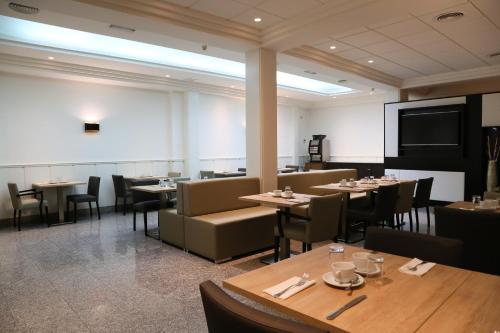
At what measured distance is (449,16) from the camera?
4.40 metres

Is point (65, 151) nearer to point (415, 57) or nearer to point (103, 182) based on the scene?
point (103, 182)

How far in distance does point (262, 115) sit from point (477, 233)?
10.6 feet

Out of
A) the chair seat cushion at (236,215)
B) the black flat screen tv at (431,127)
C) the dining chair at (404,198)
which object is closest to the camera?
the chair seat cushion at (236,215)

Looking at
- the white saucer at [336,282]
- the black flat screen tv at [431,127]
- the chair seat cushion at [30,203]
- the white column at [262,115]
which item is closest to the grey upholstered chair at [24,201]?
the chair seat cushion at [30,203]

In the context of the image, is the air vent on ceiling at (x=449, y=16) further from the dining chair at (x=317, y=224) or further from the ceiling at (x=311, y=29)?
the dining chair at (x=317, y=224)

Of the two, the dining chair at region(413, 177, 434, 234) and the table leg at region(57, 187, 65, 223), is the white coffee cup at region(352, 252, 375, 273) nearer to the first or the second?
the dining chair at region(413, 177, 434, 234)

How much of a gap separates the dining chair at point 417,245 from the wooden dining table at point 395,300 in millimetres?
147

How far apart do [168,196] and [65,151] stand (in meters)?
2.59

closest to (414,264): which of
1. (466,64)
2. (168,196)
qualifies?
(168,196)

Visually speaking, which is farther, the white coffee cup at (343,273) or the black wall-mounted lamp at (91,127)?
the black wall-mounted lamp at (91,127)

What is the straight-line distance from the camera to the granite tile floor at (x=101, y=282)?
2.78 m

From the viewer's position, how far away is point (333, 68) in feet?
21.1

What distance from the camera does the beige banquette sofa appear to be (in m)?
4.18

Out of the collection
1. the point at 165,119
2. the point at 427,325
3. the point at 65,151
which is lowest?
the point at 427,325
